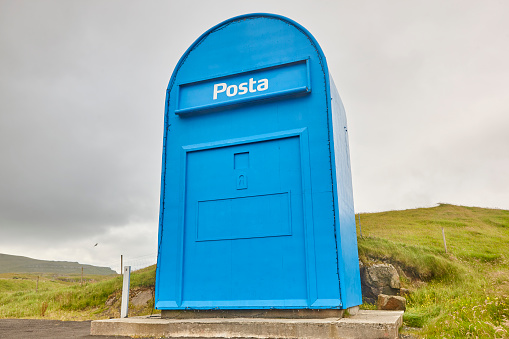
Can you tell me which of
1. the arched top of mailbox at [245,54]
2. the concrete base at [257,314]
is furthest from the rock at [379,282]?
the arched top of mailbox at [245,54]

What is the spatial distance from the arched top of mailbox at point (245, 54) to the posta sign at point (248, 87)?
0.08ft

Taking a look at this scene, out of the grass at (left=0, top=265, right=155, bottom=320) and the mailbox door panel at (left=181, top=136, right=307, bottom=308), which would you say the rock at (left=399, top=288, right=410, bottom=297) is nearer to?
the mailbox door panel at (left=181, top=136, right=307, bottom=308)

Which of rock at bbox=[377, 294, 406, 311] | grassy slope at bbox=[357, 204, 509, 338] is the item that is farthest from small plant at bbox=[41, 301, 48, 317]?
grassy slope at bbox=[357, 204, 509, 338]

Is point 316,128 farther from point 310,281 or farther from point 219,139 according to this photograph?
point 310,281

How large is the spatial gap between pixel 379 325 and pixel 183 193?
4.90 m

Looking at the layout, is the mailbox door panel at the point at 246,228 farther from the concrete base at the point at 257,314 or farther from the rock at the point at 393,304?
the rock at the point at 393,304

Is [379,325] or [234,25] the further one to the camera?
[234,25]

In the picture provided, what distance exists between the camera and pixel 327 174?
25.4 feet

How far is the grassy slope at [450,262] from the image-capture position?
5.22 metres

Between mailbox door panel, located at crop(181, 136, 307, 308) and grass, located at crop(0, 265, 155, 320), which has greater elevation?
mailbox door panel, located at crop(181, 136, 307, 308)

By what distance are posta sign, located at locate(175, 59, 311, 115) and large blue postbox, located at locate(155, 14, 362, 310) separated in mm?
26

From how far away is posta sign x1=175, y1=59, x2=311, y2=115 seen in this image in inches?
335

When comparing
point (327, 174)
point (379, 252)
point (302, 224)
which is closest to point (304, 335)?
point (302, 224)

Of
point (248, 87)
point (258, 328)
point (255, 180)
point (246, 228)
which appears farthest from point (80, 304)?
point (248, 87)
